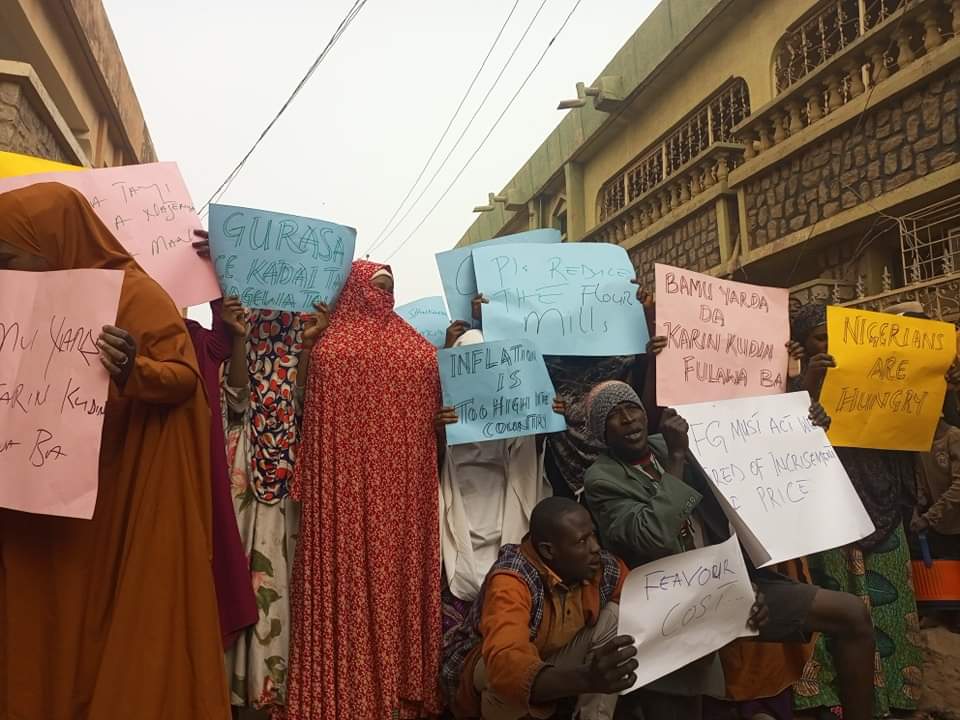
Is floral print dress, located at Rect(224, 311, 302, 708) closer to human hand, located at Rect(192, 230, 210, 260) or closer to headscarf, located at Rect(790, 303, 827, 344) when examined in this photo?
human hand, located at Rect(192, 230, 210, 260)

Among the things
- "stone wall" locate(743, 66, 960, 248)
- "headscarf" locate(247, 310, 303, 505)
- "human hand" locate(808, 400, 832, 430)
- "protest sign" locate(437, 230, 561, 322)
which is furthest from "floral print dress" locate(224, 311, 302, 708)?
"stone wall" locate(743, 66, 960, 248)

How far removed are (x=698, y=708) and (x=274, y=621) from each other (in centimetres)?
139

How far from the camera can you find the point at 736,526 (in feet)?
7.08

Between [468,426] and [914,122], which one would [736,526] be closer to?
[468,426]

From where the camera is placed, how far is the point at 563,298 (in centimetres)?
278

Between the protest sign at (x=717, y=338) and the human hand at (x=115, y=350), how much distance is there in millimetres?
1727

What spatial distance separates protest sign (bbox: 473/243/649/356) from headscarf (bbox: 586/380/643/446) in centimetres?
32

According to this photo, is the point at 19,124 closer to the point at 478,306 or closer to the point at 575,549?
the point at 478,306

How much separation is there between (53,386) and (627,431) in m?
1.69

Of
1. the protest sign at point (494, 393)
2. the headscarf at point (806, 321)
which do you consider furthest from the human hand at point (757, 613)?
the headscarf at point (806, 321)

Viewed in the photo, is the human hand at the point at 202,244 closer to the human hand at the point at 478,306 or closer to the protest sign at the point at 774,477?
the human hand at the point at 478,306

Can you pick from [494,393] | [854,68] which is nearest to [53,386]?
[494,393]

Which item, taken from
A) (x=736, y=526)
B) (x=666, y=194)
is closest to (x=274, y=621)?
(x=736, y=526)

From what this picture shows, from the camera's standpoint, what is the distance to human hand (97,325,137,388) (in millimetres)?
1695
